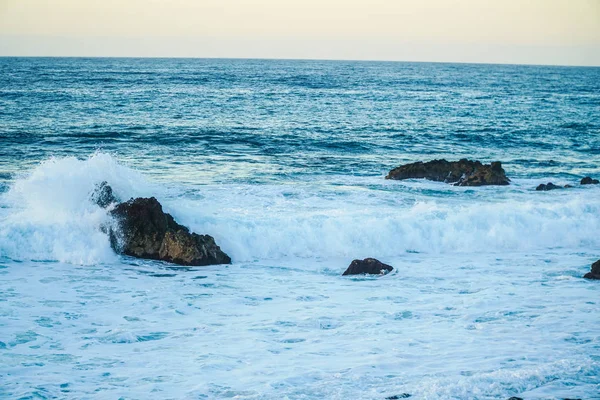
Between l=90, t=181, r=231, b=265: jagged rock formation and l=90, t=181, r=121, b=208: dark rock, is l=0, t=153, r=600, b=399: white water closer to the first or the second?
l=90, t=181, r=121, b=208: dark rock

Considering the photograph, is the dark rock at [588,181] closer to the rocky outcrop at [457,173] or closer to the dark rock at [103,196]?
the rocky outcrop at [457,173]

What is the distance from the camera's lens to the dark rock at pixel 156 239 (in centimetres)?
1176

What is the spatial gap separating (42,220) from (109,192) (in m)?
1.46

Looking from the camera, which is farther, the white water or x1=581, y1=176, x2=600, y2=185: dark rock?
x1=581, y1=176, x2=600, y2=185: dark rock

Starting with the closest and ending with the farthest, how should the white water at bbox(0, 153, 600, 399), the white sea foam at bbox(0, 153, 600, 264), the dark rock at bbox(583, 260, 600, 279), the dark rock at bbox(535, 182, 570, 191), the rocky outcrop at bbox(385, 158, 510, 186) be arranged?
the white water at bbox(0, 153, 600, 399) < the dark rock at bbox(583, 260, 600, 279) < the white sea foam at bbox(0, 153, 600, 264) < the dark rock at bbox(535, 182, 570, 191) < the rocky outcrop at bbox(385, 158, 510, 186)

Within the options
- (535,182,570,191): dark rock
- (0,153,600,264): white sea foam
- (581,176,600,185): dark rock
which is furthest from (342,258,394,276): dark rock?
(581,176,600,185): dark rock

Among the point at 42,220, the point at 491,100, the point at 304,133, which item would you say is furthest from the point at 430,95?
the point at 42,220

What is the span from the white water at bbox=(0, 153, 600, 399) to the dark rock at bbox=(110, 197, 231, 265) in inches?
13.2

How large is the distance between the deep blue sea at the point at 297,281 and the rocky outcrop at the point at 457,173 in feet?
2.15

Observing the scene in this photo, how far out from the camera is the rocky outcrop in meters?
19.5

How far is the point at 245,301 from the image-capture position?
393 inches

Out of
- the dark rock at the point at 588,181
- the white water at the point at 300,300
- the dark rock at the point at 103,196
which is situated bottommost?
the white water at the point at 300,300

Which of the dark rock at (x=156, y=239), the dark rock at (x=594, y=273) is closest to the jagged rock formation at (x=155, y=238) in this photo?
the dark rock at (x=156, y=239)

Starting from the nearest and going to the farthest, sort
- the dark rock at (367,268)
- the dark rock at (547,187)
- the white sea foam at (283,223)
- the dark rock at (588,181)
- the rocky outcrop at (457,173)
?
the dark rock at (367,268) → the white sea foam at (283,223) → the dark rock at (547,187) → the rocky outcrop at (457,173) → the dark rock at (588,181)
